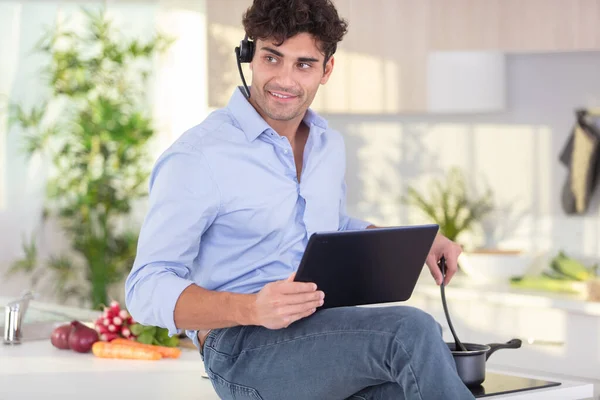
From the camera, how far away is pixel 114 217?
6379mm

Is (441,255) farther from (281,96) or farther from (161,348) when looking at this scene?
(161,348)

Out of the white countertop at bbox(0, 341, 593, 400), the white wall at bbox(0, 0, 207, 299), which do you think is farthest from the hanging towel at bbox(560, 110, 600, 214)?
the white countertop at bbox(0, 341, 593, 400)

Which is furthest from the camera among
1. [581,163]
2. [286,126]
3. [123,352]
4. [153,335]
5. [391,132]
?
[391,132]

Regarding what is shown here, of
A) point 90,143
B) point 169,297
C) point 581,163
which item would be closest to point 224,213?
point 169,297

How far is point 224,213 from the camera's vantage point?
→ 216 cm

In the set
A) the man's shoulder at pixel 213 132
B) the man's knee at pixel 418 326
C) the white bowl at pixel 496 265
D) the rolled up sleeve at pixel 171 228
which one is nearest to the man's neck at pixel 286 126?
the man's shoulder at pixel 213 132

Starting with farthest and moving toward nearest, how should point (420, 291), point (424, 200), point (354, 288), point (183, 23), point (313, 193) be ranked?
point (183, 23)
point (424, 200)
point (420, 291)
point (313, 193)
point (354, 288)

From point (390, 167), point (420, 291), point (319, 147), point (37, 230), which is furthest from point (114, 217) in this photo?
point (319, 147)

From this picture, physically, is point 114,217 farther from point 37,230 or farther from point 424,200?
point 424,200

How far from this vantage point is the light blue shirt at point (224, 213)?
205 centimetres

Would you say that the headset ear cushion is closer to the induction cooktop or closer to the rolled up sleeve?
the rolled up sleeve

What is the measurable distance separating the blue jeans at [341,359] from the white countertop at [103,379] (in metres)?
0.28

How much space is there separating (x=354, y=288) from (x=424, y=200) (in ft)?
10.5

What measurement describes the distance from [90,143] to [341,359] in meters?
4.41
